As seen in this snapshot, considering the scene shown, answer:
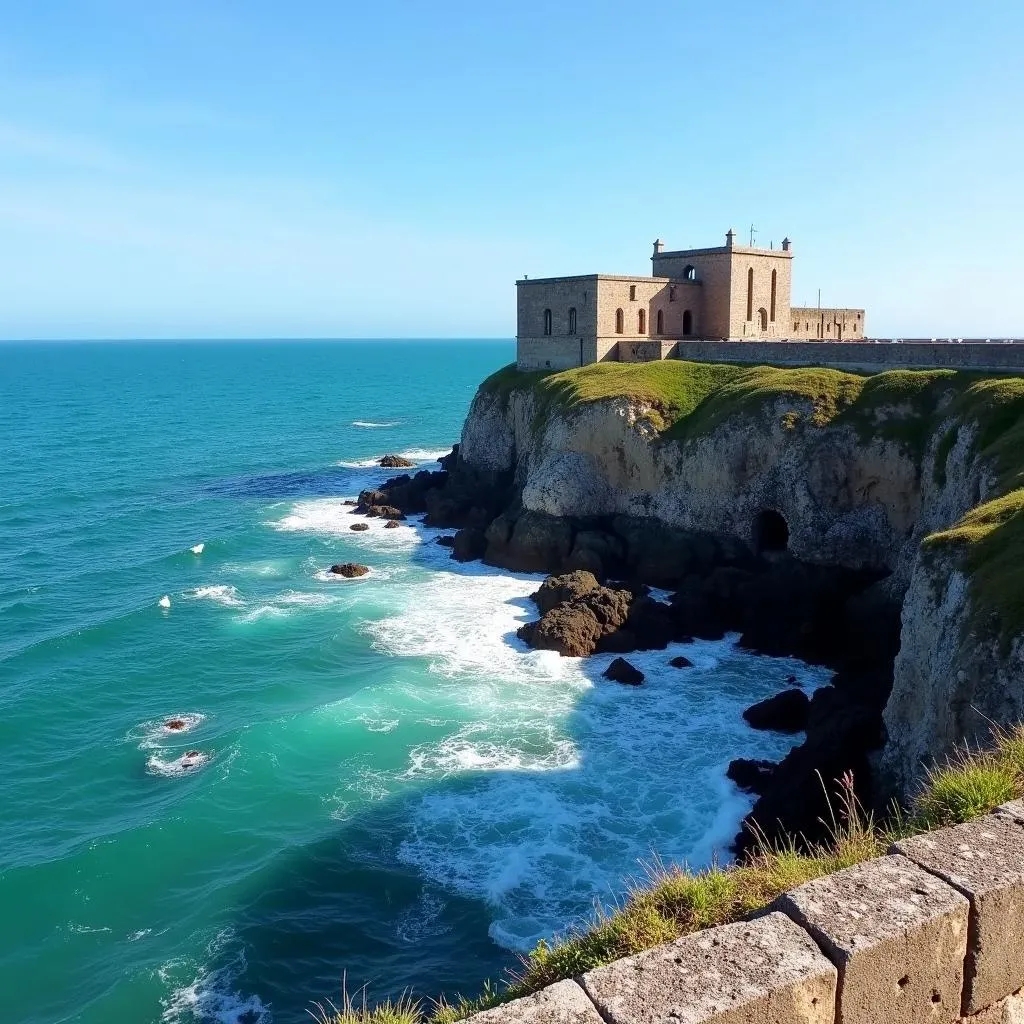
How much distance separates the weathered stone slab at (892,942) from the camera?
17.5ft

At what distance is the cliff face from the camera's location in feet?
60.4

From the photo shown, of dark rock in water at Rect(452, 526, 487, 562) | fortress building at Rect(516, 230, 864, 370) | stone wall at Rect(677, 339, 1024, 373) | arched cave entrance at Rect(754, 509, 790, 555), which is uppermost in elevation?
fortress building at Rect(516, 230, 864, 370)

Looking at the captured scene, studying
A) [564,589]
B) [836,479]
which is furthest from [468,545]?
[836,479]

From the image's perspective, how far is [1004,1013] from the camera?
5914mm

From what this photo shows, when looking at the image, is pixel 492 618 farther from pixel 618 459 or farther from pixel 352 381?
pixel 352 381

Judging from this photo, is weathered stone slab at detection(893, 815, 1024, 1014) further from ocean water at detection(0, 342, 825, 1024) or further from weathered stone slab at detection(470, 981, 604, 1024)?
ocean water at detection(0, 342, 825, 1024)

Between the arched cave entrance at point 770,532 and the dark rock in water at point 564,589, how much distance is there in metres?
7.67

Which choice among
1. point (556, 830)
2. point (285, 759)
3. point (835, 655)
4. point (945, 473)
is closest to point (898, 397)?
point (945, 473)

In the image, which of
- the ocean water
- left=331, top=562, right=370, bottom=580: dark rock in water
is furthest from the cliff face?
left=331, top=562, right=370, bottom=580: dark rock in water

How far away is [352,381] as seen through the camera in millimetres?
178125

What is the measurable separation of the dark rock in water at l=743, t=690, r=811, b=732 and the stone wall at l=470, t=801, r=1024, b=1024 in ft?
67.1

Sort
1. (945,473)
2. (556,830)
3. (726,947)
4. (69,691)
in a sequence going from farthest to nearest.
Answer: (945,473), (69,691), (556,830), (726,947)

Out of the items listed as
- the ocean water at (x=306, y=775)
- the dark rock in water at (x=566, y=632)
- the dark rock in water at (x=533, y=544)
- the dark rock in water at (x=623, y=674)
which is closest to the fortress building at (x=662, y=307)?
the dark rock in water at (x=533, y=544)

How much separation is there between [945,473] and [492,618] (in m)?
17.2
